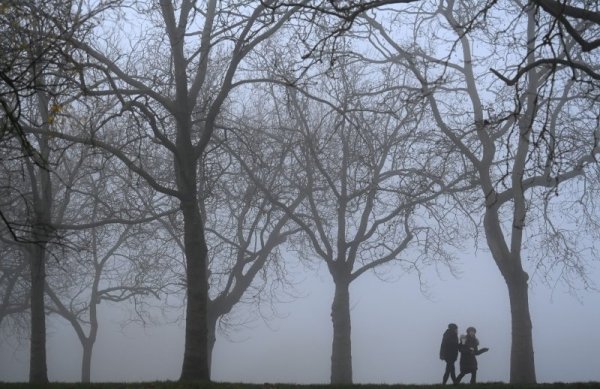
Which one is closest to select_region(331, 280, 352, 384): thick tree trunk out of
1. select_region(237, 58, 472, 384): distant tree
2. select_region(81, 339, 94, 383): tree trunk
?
select_region(237, 58, 472, 384): distant tree

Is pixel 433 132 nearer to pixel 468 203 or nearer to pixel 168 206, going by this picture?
pixel 468 203

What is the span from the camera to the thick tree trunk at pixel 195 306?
47.8 ft

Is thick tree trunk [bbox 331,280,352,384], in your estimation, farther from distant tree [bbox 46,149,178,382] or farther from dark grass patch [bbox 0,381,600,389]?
dark grass patch [bbox 0,381,600,389]

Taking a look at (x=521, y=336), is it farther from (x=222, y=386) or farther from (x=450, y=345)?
(x=222, y=386)

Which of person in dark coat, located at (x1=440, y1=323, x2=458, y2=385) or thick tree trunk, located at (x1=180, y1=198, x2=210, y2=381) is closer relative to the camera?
thick tree trunk, located at (x1=180, y1=198, x2=210, y2=381)

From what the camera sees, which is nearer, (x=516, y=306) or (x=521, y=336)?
(x=521, y=336)

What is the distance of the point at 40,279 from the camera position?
57.8ft

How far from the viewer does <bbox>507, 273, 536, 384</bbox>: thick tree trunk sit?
58.4 feet

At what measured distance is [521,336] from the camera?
18047mm

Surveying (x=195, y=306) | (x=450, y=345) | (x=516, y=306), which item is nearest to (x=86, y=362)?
(x=195, y=306)

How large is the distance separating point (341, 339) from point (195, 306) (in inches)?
292

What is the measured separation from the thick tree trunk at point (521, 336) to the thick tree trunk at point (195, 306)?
7.66 metres

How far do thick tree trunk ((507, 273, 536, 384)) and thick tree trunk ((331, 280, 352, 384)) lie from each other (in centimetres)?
463

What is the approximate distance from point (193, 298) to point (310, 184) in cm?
677
